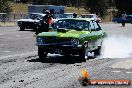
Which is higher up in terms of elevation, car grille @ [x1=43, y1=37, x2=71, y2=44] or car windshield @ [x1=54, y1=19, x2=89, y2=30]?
car windshield @ [x1=54, y1=19, x2=89, y2=30]

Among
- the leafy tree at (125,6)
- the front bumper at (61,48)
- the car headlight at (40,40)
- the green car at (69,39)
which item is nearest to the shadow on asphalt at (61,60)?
the green car at (69,39)

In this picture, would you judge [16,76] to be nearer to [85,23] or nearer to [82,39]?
[82,39]

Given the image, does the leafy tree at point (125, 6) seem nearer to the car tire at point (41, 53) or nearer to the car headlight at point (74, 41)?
the car tire at point (41, 53)

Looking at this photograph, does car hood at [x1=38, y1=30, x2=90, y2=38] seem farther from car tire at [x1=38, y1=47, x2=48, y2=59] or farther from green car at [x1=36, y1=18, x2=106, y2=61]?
car tire at [x1=38, y1=47, x2=48, y2=59]

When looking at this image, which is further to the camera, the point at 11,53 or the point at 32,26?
the point at 32,26

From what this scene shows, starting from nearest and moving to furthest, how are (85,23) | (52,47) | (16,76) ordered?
(16,76) → (52,47) → (85,23)

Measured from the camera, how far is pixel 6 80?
11359mm

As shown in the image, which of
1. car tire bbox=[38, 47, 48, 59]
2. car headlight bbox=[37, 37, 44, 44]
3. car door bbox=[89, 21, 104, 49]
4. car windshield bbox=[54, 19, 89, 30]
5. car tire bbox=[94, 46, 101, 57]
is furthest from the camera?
car tire bbox=[94, 46, 101, 57]

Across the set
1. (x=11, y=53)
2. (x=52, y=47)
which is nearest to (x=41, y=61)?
(x=52, y=47)

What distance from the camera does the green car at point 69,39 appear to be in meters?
15.9

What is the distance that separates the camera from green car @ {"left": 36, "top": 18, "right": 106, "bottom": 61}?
1589 cm

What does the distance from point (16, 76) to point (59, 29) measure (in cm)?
481

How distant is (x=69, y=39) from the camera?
1586cm

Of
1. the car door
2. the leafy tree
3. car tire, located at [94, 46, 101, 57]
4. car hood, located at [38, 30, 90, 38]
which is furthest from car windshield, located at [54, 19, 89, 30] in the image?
the leafy tree
